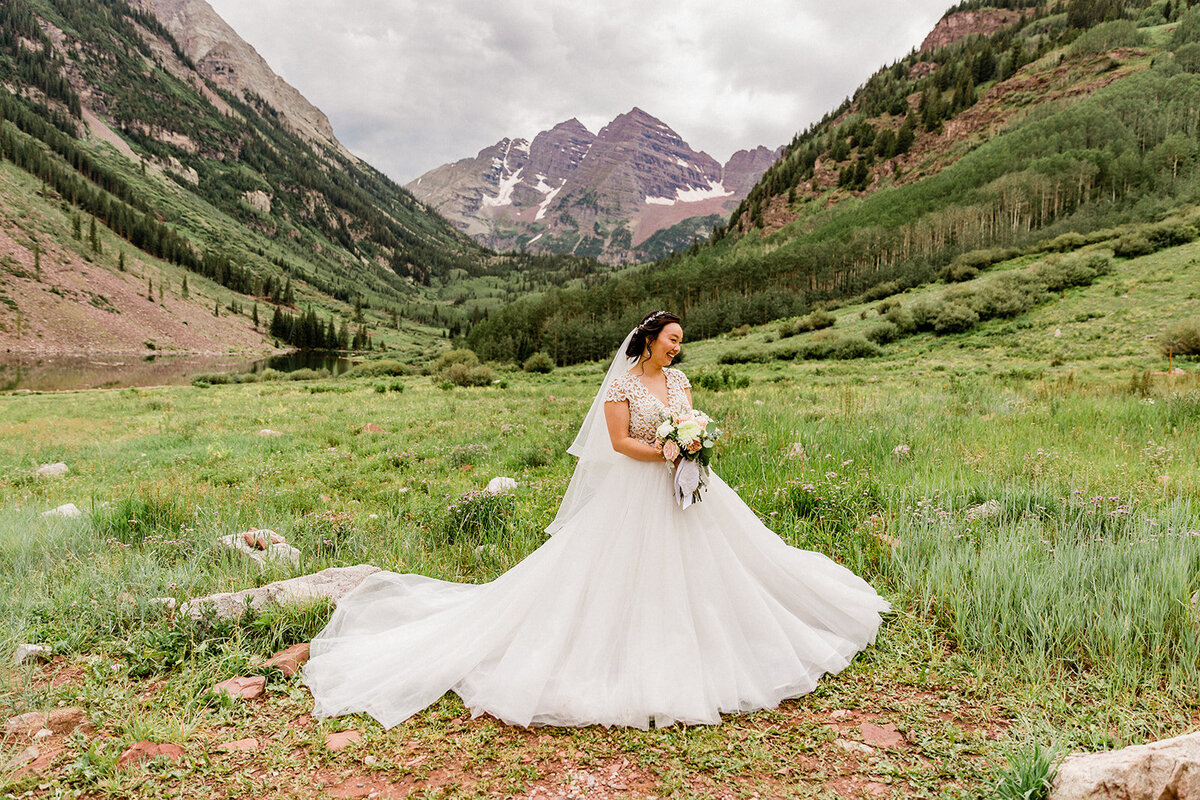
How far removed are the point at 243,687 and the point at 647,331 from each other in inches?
175

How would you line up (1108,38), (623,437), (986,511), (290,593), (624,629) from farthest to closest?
1. (1108,38)
2. (986,511)
3. (290,593)
4. (623,437)
5. (624,629)

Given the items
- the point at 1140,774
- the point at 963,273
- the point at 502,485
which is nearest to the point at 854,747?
the point at 1140,774

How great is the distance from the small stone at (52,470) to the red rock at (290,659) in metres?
12.1

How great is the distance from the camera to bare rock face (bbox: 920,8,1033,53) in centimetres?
Answer: 15450

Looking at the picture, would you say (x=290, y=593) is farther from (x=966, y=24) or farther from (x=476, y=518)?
(x=966, y=24)

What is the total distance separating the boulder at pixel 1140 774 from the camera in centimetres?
225

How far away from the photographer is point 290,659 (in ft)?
14.1

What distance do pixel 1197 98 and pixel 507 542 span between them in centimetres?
11259

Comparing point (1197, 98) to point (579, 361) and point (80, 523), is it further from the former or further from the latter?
point (80, 523)

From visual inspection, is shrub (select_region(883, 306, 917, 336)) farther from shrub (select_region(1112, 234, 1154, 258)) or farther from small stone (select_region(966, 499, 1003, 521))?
small stone (select_region(966, 499, 1003, 521))

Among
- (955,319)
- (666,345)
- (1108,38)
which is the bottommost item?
(666,345)

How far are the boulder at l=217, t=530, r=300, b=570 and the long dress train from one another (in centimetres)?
157

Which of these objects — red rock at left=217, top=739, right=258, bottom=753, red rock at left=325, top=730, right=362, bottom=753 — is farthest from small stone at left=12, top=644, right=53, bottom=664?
red rock at left=325, top=730, right=362, bottom=753

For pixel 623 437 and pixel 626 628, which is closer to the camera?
pixel 626 628
